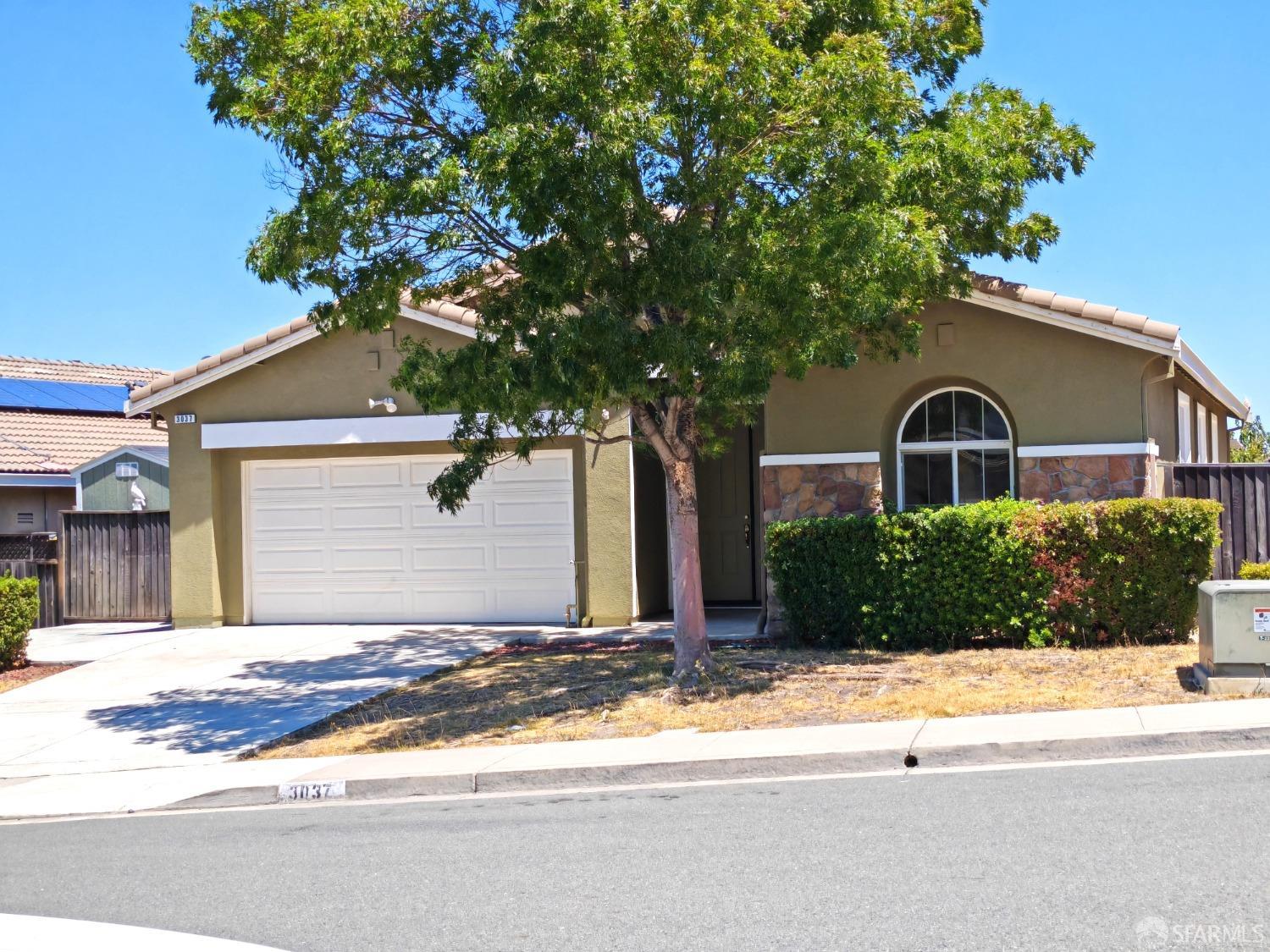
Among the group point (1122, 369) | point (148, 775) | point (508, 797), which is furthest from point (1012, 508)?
point (148, 775)

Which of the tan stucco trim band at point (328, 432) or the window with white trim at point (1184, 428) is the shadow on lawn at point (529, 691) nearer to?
the tan stucco trim band at point (328, 432)

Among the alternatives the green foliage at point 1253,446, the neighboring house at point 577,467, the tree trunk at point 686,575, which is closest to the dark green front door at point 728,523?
the neighboring house at point 577,467

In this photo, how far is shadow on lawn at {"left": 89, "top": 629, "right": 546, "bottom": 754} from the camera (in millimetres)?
11461

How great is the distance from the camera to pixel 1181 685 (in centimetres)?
1030

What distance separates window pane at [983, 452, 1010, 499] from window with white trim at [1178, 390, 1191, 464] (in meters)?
2.99

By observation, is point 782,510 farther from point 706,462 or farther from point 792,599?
point 706,462

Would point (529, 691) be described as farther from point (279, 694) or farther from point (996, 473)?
point (996, 473)

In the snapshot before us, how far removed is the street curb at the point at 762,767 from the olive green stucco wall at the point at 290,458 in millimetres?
6866

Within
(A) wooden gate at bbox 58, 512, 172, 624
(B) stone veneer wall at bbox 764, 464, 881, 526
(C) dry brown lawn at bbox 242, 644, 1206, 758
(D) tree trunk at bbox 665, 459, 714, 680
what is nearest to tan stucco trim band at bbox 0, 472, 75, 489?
(A) wooden gate at bbox 58, 512, 172, 624

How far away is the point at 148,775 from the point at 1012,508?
849cm

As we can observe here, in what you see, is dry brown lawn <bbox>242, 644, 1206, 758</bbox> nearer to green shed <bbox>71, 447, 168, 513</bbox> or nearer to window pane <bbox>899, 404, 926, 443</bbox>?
window pane <bbox>899, 404, 926, 443</bbox>

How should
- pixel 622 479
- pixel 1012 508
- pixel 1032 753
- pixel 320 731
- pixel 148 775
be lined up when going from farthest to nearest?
pixel 622 479 < pixel 1012 508 < pixel 320 731 < pixel 148 775 < pixel 1032 753

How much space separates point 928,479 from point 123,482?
44.3 ft

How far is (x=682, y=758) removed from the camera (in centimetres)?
902
